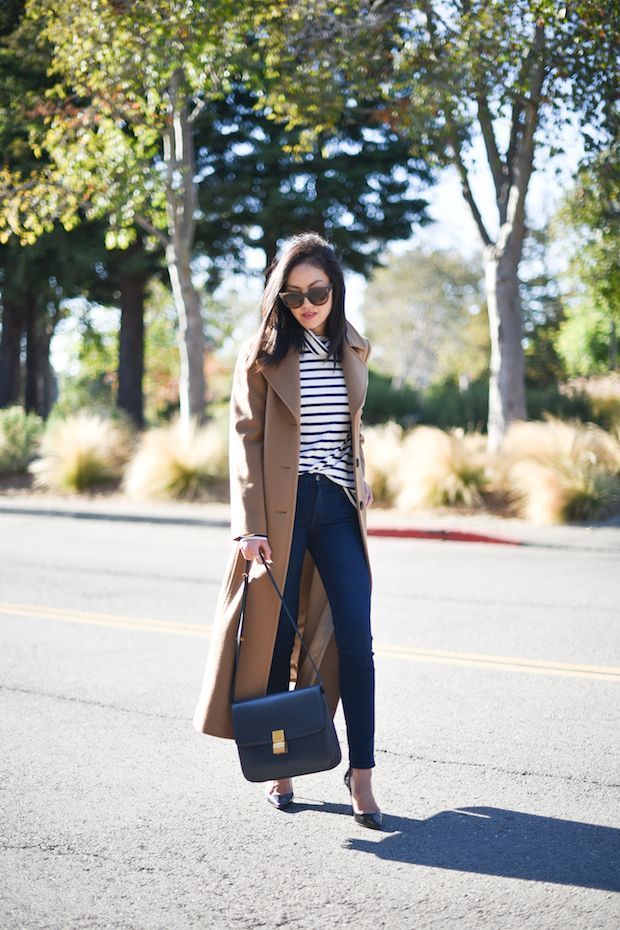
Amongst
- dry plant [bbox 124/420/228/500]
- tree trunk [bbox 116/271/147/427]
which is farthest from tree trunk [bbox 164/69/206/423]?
tree trunk [bbox 116/271/147/427]

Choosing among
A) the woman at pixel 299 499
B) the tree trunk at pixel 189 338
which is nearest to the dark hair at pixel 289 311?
the woman at pixel 299 499

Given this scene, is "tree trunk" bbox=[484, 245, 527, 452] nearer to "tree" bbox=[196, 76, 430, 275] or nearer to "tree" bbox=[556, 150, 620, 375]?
"tree" bbox=[556, 150, 620, 375]

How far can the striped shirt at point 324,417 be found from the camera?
390cm

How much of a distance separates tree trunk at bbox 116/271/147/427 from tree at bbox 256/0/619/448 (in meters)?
12.0

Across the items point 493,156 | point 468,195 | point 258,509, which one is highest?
point 493,156

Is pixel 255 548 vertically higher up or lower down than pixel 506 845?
higher up

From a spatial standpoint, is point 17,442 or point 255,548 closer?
point 255,548

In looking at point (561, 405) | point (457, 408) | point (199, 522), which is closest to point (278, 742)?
point (199, 522)

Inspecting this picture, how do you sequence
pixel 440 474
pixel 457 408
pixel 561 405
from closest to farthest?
1. pixel 440 474
2. pixel 561 405
3. pixel 457 408

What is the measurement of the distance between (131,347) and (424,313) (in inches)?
2072

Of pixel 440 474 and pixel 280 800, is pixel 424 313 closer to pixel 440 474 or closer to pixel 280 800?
pixel 440 474

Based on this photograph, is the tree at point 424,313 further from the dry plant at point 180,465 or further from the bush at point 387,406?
the dry plant at point 180,465

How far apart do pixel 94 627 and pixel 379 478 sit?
8.85 meters

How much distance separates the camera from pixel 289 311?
13.0ft
